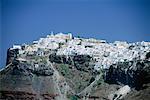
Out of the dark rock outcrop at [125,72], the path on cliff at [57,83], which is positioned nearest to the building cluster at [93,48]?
the dark rock outcrop at [125,72]

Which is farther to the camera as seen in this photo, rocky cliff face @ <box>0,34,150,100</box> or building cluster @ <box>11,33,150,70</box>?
building cluster @ <box>11,33,150,70</box>

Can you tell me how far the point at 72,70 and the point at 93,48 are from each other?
14.8 metres

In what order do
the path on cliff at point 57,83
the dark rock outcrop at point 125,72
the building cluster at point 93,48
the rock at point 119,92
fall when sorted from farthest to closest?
the building cluster at point 93,48
the path on cliff at point 57,83
the dark rock outcrop at point 125,72
the rock at point 119,92

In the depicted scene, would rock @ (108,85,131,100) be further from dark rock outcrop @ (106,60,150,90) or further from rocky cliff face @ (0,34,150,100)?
dark rock outcrop @ (106,60,150,90)

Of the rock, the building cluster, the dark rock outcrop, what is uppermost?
the building cluster

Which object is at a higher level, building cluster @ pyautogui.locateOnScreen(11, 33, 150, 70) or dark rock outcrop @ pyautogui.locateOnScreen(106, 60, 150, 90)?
building cluster @ pyautogui.locateOnScreen(11, 33, 150, 70)

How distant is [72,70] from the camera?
128 metres

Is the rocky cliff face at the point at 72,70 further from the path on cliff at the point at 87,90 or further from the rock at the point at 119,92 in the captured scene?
the rock at the point at 119,92

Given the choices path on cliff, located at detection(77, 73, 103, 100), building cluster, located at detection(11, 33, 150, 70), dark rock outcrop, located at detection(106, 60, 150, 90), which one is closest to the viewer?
dark rock outcrop, located at detection(106, 60, 150, 90)

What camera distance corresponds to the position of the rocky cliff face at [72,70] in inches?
4141

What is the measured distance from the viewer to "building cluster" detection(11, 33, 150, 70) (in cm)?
12850

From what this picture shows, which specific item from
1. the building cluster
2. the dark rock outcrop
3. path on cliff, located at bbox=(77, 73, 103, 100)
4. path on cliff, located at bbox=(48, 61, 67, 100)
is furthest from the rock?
the building cluster

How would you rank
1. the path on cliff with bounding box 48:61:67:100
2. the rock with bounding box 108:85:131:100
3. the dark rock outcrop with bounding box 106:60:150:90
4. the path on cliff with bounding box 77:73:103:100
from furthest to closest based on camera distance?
the path on cliff with bounding box 77:73:103:100, the path on cliff with bounding box 48:61:67:100, the dark rock outcrop with bounding box 106:60:150:90, the rock with bounding box 108:85:131:100

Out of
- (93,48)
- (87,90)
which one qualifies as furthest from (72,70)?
(93,48)
